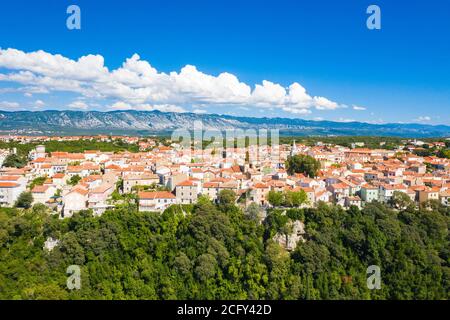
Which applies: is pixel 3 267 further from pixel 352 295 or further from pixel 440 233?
pixel 440 233

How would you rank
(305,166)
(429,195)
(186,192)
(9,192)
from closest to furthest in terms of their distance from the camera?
(186,192) → (9,192) → (429,195) → (305,166)

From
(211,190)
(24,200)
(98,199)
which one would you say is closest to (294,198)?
(211,190)

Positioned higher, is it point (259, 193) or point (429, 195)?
point (259, 193)

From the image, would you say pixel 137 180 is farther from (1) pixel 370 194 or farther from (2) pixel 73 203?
(1) pixel 370 194

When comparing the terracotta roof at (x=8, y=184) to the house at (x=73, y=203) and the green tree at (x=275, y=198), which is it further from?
the green tree at (x=275, y=198)

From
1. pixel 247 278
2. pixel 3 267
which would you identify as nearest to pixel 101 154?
pixel 3 267

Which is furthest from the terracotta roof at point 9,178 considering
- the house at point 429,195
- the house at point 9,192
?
the house at point 429,195

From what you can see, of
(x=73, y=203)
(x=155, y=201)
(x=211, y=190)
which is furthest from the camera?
(x=211, y=190)

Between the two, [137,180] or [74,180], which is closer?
[137,180]
